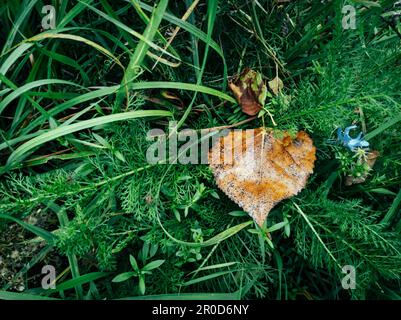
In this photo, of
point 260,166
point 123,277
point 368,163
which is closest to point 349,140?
point 368,163

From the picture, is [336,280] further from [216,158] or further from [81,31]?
[81,31]

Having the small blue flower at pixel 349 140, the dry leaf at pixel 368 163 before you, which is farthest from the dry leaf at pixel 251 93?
the dry leaf at pixel 368 163

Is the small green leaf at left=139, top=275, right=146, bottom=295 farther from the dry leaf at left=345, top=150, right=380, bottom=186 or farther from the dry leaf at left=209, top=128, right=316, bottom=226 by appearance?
the dry leaf at left=345, top=150, right=380, bottom=186

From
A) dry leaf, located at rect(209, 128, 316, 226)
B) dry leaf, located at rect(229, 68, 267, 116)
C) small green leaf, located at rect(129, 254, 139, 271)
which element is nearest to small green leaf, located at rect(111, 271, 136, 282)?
small green leaf, located at rect(129, 254, 139, 271)

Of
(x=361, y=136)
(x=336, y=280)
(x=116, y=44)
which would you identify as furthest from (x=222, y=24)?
(x=336, y=280)
